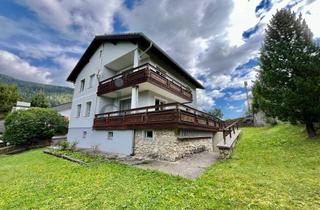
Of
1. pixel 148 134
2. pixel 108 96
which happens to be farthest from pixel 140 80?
pixel 108 96

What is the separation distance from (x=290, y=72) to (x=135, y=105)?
12.1 m

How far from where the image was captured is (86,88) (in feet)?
60.7

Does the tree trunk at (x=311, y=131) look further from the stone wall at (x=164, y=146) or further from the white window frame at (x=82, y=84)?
the white window frame at (x=82, y=84)

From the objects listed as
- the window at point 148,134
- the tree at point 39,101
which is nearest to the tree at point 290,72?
the window at point 148,134

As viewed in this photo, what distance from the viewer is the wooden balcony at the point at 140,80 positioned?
464 inches

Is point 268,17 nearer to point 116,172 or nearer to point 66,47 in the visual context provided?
point 116,172

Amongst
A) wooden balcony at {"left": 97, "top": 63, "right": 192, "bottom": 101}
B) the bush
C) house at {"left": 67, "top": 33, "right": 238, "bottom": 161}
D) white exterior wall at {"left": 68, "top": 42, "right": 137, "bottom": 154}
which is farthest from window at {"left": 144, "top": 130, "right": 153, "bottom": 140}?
the bush

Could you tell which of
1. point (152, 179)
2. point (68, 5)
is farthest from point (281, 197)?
point (68, 5)

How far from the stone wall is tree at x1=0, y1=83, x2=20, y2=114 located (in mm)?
45867

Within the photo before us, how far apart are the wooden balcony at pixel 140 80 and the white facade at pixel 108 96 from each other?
517 millimetres

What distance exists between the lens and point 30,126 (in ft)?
66.6

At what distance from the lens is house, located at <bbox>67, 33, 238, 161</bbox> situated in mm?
9732

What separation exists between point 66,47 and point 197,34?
16.6 metres

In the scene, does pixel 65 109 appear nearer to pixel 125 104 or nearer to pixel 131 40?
pixel 125 104
